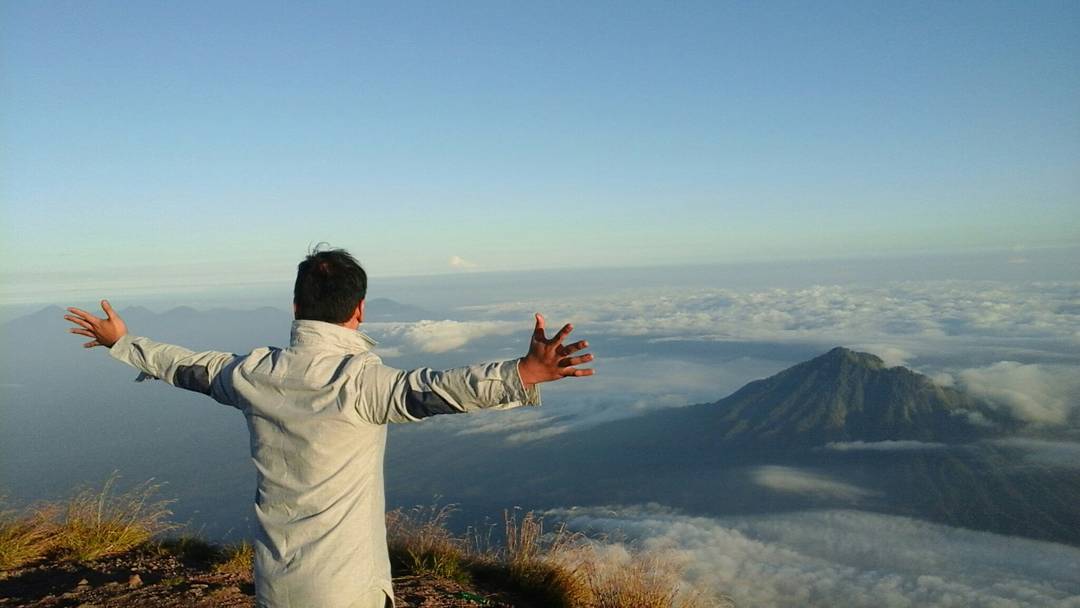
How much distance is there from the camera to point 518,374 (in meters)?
2.23

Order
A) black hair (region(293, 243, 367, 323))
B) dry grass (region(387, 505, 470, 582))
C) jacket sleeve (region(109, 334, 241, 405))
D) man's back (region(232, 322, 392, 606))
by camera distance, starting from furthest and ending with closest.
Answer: dry grass (region(387, 505, 470, 582)) → jacket sleeve (region(109, 334, 241, 405)) → black hair (region(293, 243, 367, 323)) → man's back (region(232, 322, 392, 606))

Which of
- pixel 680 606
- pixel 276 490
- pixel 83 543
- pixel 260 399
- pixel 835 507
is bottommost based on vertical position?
pixel 835 507

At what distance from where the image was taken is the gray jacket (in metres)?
2.26

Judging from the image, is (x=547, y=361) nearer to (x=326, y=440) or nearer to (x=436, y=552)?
(x=326, y=440)

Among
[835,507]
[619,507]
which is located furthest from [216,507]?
[835,507]

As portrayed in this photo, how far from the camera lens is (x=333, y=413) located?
235cm

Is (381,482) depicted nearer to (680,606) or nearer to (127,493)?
(680,606)

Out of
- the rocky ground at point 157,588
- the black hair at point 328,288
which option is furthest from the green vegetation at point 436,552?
the black hair at point 328,288

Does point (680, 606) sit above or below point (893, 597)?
above

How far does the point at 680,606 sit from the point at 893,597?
131m

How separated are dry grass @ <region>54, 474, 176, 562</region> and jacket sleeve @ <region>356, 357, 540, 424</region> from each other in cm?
756

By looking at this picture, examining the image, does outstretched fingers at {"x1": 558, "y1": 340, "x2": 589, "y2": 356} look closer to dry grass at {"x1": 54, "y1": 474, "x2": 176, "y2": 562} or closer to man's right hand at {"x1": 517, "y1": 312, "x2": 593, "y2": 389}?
man's right hand at {"x1": 517, "y1": 312, "x2": 593, "y2": 389}

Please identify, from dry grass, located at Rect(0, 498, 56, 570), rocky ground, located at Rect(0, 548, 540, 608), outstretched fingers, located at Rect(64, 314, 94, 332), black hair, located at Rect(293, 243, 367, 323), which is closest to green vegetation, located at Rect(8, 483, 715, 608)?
dry grass, located at Rect(0, 498, 56, 570)

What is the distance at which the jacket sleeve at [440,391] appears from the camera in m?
2.20
